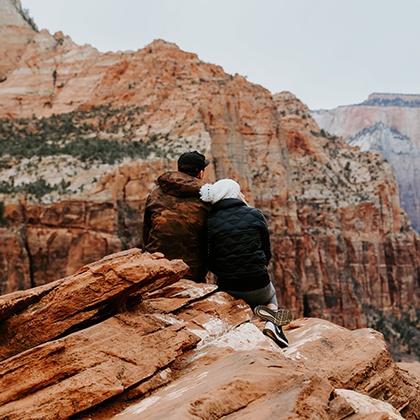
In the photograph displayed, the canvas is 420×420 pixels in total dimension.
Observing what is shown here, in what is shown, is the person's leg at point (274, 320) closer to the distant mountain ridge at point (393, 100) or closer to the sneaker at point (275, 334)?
the sneaker at point (275, 334)

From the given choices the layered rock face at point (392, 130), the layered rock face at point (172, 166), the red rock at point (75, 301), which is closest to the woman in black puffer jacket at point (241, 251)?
the red rock at point (75, 301)

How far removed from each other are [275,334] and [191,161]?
102 inches

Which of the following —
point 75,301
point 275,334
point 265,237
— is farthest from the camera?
point 265,237

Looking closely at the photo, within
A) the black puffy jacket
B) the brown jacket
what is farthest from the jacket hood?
the black puffy jacket

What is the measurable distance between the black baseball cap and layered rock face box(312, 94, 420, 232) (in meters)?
135

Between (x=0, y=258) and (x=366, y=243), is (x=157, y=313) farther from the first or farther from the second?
(x=366, y=243)

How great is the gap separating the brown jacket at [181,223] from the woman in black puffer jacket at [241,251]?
26 centimetres

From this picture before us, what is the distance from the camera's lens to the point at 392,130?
152m

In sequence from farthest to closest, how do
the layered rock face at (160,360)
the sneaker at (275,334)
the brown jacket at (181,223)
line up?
the brown jacket at (181,223)
the sneaker at (275,334)
the layered rock face at (160,360)

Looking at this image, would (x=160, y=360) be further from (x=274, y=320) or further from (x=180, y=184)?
(x=180, y=184)

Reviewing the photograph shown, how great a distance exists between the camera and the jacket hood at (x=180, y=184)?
8.44 metres

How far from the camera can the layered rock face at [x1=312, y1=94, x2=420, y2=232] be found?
144m

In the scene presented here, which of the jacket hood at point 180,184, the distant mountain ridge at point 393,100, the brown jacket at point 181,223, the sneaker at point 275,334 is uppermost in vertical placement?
the distant mountain ridge at point 393,100

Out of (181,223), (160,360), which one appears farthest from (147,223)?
(160,360)
